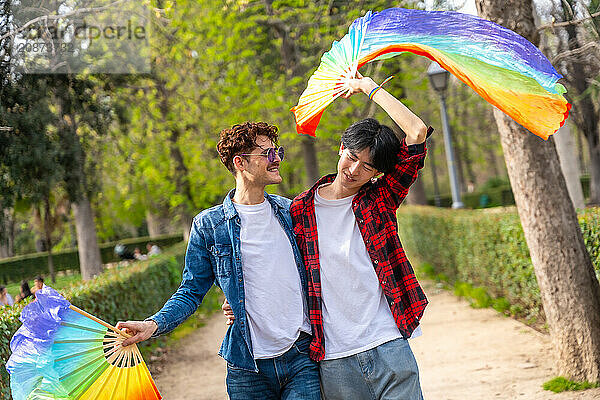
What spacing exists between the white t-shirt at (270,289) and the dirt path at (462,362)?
11.6 feet

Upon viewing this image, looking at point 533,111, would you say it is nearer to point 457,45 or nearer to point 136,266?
point 457,45

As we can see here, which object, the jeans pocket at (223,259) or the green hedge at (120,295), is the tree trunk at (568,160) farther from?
the jeans pocket at (223,259)

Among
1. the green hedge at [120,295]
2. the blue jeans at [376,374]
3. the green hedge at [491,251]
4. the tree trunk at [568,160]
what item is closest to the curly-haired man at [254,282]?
the blue jeans at [376,374]

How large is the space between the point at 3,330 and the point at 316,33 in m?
12.0

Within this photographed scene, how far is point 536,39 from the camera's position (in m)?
6.32

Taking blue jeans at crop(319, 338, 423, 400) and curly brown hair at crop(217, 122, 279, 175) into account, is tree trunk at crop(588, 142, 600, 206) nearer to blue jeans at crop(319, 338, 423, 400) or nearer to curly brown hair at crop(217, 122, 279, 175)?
curly brown hair at crop(217, 122, 279, 175)

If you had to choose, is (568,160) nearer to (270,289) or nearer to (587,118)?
(587,118)

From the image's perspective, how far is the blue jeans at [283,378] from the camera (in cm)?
326

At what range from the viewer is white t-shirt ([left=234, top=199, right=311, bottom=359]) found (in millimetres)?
3285

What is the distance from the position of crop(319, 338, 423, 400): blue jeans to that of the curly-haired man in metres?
0.11

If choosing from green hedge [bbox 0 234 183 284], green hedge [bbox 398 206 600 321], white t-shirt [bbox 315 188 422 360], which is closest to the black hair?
white t-shirt [bbox 315 188 422 360]

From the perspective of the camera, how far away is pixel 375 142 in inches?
131

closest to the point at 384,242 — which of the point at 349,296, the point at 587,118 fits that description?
the point at 349,296

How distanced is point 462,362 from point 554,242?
237 cm
